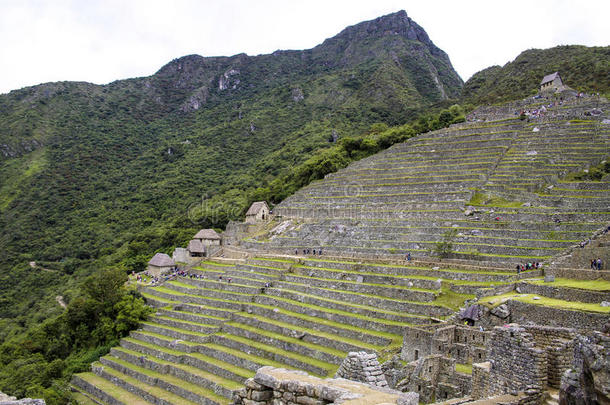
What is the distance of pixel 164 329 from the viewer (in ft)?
→ 83.4

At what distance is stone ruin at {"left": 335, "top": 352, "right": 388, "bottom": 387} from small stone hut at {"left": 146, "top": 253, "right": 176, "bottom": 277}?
30427mm

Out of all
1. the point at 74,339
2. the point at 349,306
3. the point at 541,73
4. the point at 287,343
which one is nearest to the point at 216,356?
the point at 287,343

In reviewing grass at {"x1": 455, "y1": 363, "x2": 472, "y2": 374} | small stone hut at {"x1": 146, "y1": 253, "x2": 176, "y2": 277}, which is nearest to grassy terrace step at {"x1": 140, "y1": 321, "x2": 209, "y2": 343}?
small stone hut at {"x1": 146, "y1": 253, "x2": 176, "y2": 277}

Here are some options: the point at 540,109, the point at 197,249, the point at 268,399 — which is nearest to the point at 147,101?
the point at 197,249

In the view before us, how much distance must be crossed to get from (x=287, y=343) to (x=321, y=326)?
5.37 feet

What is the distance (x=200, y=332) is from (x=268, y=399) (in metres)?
19.7

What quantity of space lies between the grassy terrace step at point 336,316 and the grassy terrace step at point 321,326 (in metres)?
0.13

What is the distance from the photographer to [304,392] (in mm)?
5020

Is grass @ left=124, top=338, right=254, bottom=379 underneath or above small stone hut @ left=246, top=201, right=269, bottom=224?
underneath

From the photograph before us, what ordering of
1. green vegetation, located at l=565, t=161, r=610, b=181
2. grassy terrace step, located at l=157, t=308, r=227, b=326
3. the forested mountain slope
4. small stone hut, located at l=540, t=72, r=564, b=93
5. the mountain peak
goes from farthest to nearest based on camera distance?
the mountain peak, the forested mountain slope, small stone hut, located at l=540, t=72, r=564, b=93, green vegetation, located at l=565, t=161, r=610, b=181, grassy terrace step, located at l=157, t=308, r=227, b=326

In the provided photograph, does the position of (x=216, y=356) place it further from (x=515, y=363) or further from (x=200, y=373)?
(x=515, y=363)

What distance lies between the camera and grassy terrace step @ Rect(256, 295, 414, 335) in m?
17.5

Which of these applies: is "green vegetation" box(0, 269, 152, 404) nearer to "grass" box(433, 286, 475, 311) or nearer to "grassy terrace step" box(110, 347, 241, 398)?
"grassy terrace step" box(110, 347, 241, 398)

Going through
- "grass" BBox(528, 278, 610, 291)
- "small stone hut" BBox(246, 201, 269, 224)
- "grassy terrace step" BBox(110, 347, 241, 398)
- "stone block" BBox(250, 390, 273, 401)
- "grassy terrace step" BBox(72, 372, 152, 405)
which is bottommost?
"grassy terrace step" BBox(72, 372, 152, 405)
